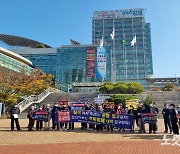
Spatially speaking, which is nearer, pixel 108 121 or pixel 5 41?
pixel 108 121

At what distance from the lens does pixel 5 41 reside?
108938 millimetres

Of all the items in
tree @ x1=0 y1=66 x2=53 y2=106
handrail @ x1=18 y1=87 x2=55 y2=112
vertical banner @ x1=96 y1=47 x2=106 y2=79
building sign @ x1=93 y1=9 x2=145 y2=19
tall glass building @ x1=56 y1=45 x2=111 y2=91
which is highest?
building sign @ x1=93 y1=9 x2=145 y2=19

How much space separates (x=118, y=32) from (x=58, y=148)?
5396 inches

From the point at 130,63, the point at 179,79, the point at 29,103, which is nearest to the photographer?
the point at 29,103

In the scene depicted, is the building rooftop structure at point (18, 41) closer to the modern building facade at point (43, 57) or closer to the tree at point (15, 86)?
the modern building facade at point (43, 57)

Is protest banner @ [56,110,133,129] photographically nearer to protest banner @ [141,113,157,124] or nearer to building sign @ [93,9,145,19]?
protest banner @ [141,113,157,124]

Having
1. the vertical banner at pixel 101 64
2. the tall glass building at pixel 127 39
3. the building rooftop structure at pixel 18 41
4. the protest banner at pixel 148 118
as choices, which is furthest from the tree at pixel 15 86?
the tall glass building at pixel 127 39

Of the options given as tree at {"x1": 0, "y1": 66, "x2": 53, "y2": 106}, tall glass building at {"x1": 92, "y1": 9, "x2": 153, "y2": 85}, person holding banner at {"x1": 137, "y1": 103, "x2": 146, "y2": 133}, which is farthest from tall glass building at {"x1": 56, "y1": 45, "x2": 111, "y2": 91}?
person holding banner at {"x1": 137, "y1": 103, "x2": 146, "y2": 133}

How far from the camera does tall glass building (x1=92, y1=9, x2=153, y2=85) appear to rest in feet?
433

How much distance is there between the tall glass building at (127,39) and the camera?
433 ft

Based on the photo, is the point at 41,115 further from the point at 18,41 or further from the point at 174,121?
the point at 18,41

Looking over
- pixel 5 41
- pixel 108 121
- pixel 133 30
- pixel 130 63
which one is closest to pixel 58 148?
pixel 108 121

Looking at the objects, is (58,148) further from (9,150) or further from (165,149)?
(165,149)

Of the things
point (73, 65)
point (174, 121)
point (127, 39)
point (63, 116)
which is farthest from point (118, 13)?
point (174, 121)
